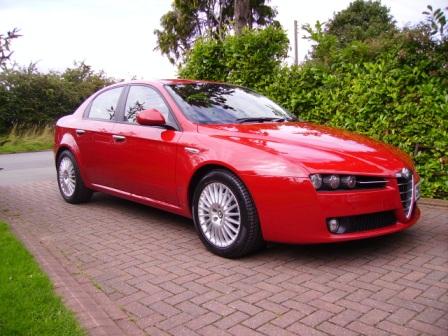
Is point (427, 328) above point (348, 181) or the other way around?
the other way around

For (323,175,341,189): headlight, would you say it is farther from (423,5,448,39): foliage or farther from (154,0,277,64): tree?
(154,0,277,64): tree

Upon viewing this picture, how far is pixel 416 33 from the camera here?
6.15 meters

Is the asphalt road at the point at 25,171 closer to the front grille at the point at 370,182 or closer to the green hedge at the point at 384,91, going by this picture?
the green hedge at the point at 384,91

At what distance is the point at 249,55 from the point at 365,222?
5331mm

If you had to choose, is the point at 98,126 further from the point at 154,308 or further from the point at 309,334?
the point at 309,334

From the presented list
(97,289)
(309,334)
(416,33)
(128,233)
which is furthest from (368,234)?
(416,33)

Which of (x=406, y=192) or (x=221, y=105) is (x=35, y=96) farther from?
(x=406, y=192)

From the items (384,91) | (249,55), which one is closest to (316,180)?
(384,91)

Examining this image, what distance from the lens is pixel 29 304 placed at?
3262 millimetres

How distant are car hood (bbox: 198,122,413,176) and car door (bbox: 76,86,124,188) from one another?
158 centimetres

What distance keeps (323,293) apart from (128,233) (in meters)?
2.46

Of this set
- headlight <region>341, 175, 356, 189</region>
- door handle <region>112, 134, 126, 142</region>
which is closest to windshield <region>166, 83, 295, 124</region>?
door handle <region>112, 134, 126, 142</region>

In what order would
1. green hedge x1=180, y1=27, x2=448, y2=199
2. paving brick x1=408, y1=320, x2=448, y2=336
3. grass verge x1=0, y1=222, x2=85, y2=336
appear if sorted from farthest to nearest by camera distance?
green hedge x1=180, y1=27, x2=448, y2=199 → grass verge x1=0, y1=222, x2=85, y2=336 → paving brick x1=408, y1=320, x2=448, y2=336

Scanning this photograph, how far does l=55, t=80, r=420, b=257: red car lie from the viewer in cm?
377
